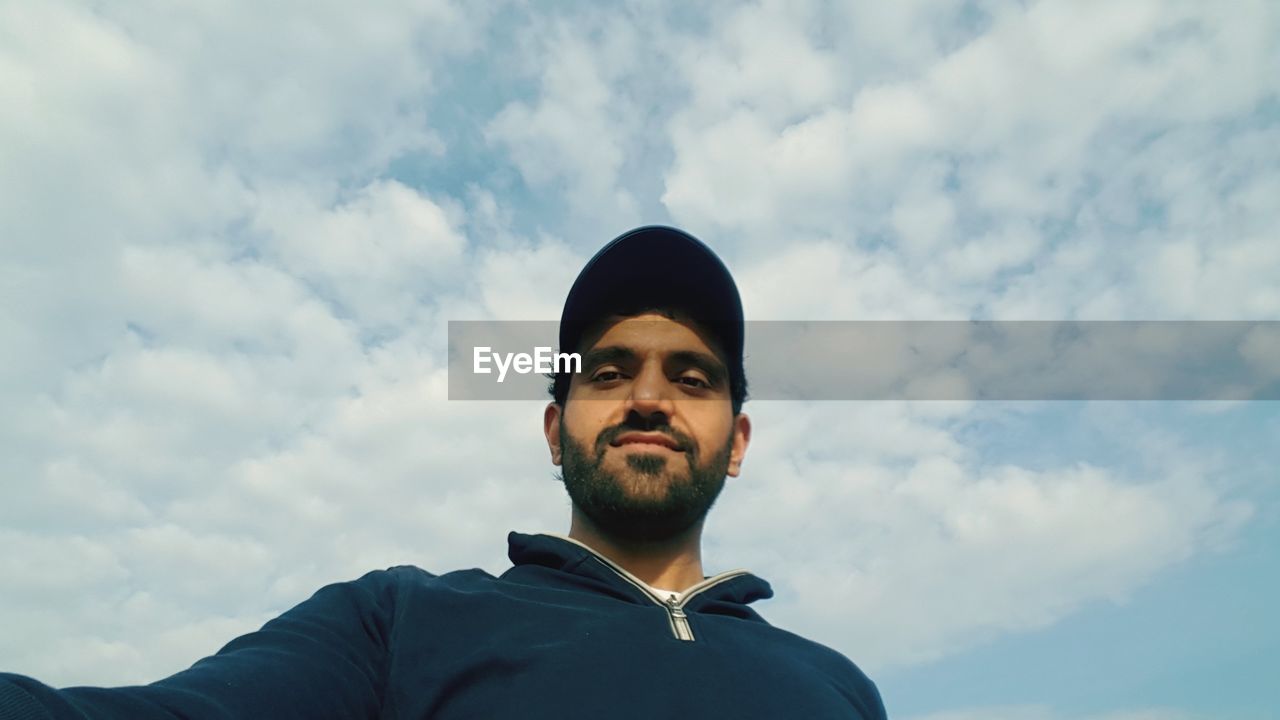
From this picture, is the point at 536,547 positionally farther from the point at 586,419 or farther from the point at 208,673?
the point at 208,673

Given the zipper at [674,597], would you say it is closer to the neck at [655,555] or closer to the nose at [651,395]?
the neck at [655,555]

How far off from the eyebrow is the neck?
0.73 m

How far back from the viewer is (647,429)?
3514 mm

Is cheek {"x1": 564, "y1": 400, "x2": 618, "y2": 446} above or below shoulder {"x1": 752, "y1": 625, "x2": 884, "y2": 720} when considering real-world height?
above

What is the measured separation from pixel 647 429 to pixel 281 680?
181 cm

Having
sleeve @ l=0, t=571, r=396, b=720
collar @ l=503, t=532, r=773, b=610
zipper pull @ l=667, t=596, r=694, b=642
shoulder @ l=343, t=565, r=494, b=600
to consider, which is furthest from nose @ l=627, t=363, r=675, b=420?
sleeve @ l=0, t=571, r=396, b=720

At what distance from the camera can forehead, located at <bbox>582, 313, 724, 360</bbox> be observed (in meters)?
3.70

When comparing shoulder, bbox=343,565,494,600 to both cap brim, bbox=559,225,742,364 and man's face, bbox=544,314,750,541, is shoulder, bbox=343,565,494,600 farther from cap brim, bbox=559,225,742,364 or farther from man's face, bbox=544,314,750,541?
cap brim, bbox=559,225,742,364

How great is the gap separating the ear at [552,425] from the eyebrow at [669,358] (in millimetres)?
498

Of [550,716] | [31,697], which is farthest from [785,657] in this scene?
[31,697]

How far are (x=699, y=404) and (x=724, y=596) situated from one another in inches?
35.3

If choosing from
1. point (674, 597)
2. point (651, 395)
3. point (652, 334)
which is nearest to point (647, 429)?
point (651, 395)

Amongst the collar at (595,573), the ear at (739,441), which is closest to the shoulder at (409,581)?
the collar at (595,573)

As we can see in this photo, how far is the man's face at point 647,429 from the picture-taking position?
3.49m
